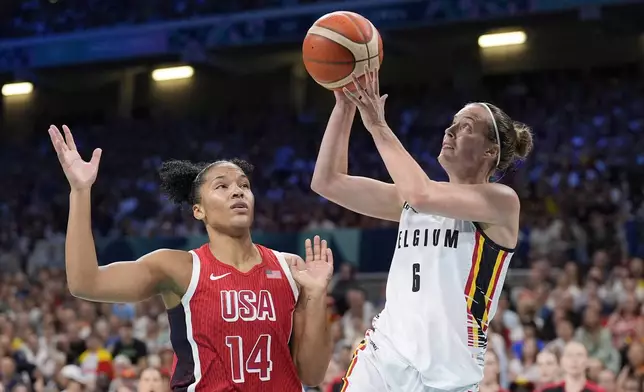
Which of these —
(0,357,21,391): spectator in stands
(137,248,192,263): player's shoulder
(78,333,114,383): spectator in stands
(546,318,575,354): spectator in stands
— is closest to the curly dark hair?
(137,248,192,263): player's shoulder

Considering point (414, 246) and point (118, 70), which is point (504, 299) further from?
point (118, 70)

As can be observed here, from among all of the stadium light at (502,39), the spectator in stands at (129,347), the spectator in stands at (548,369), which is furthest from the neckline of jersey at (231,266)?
the stadium light at (502,39)

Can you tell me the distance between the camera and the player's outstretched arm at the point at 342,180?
15.0 ft

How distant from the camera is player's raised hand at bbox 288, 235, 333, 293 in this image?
13.8ft

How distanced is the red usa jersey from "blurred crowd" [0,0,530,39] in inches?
490

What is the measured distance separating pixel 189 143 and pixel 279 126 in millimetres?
1820

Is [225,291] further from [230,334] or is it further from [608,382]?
[608,382]

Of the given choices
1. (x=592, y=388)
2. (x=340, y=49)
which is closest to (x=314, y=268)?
(x=340, y=49)

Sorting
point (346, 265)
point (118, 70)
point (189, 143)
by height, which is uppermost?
point (118, 70)

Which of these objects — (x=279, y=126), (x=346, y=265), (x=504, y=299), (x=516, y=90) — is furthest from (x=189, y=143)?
(x=504, y=299)

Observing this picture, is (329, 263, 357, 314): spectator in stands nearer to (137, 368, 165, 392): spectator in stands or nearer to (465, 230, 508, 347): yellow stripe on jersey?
(137, 368, 165, 392): spectator in stands

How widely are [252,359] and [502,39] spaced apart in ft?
48.4

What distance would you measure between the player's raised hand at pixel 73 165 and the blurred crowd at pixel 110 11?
12695 millimetres

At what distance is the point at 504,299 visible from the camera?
10023 mm
